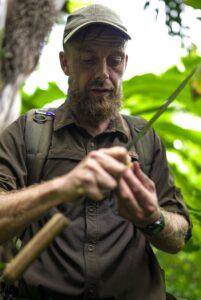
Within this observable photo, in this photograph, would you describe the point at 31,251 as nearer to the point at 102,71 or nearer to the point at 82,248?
the point at 82,248

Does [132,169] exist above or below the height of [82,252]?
above

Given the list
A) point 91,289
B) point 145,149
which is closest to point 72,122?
point 145,149

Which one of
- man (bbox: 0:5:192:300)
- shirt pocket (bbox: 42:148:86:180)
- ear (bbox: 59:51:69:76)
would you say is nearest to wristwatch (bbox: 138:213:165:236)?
man (bbox: 0:5:192:300)

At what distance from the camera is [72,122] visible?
2.81 m

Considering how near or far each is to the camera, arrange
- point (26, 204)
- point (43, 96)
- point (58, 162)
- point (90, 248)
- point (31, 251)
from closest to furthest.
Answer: point (31, 251) < point (26, 204) < point (90, 248) < point (58, 162) < point (43, 96)

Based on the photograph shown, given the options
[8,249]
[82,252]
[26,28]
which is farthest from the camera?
[26,28]

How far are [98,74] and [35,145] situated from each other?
1.36ft

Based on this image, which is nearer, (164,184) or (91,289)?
(91,289)

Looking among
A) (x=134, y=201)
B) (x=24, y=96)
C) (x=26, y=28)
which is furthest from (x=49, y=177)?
(x=24, y=96)

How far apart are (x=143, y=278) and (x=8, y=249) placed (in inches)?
38.8

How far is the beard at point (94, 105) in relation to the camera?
9.20 ft

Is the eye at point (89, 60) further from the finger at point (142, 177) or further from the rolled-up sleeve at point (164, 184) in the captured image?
the finger at point (142, 177)

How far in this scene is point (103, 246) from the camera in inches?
102

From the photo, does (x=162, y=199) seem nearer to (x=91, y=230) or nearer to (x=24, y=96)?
(x=91, y=230)
